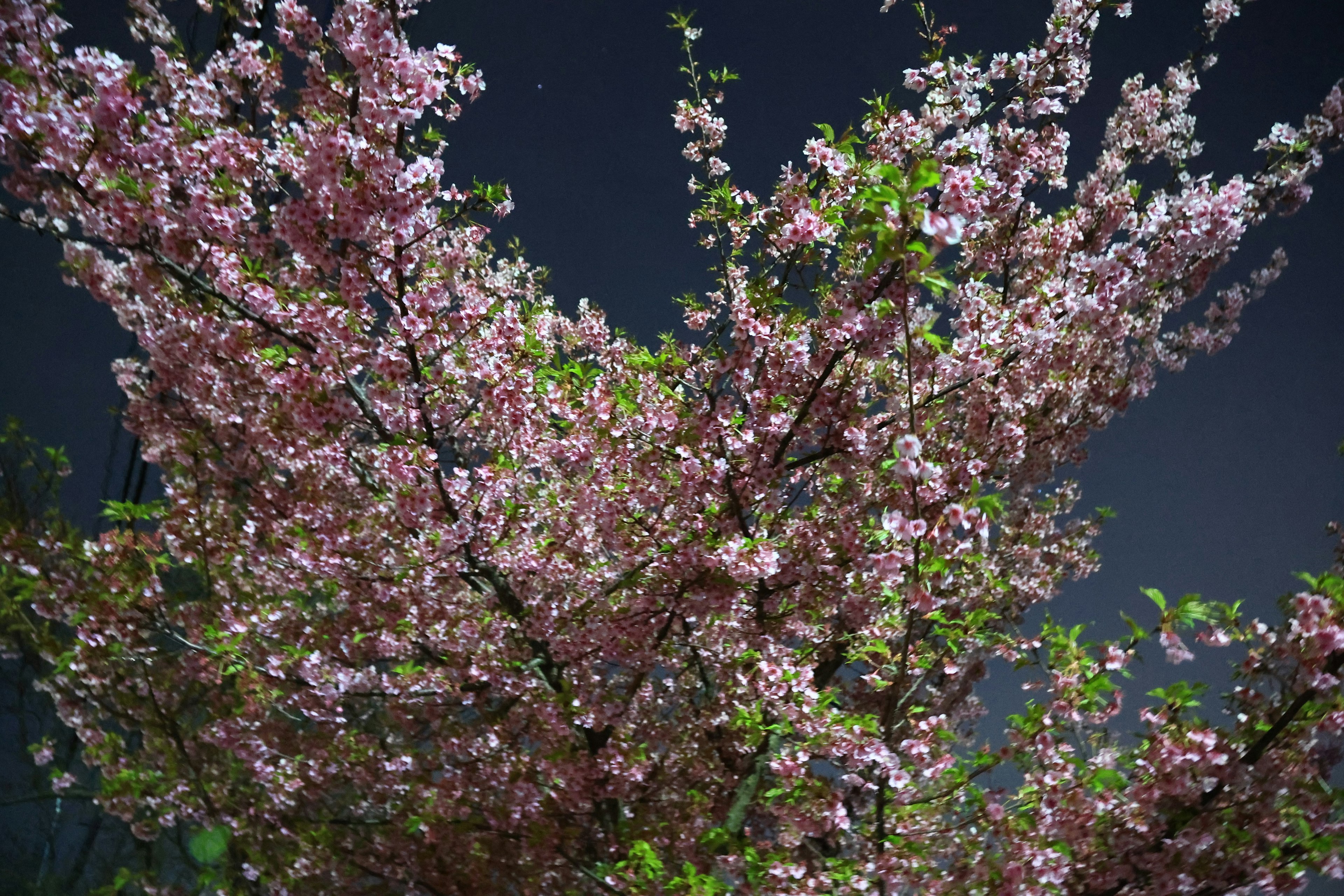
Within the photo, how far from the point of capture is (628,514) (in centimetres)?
212

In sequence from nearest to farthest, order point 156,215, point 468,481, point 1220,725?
point 1220,725 → point 156,215 → point 468,481

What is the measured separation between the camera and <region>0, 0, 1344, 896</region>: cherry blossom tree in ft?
5.14

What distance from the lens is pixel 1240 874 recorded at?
4.62 ft

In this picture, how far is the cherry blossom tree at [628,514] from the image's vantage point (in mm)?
1567

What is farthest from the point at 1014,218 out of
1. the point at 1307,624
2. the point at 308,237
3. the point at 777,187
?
the point at 308,237

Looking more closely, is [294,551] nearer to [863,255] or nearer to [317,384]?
[317,384]

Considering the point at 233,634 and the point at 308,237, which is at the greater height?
the point at 308,237

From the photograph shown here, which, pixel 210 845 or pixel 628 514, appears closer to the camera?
pixel 628 514

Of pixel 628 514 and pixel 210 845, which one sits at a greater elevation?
pixel 628 514

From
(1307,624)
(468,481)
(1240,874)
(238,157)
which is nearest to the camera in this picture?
(1307,624)

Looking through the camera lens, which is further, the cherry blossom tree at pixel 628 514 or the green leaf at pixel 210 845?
the green leaf at pixel 210 845

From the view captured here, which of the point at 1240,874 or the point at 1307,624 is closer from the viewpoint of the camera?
the point at 1307,624

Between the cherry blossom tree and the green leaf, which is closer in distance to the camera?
the cherry blossom tree

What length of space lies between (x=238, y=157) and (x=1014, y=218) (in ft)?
8.31
